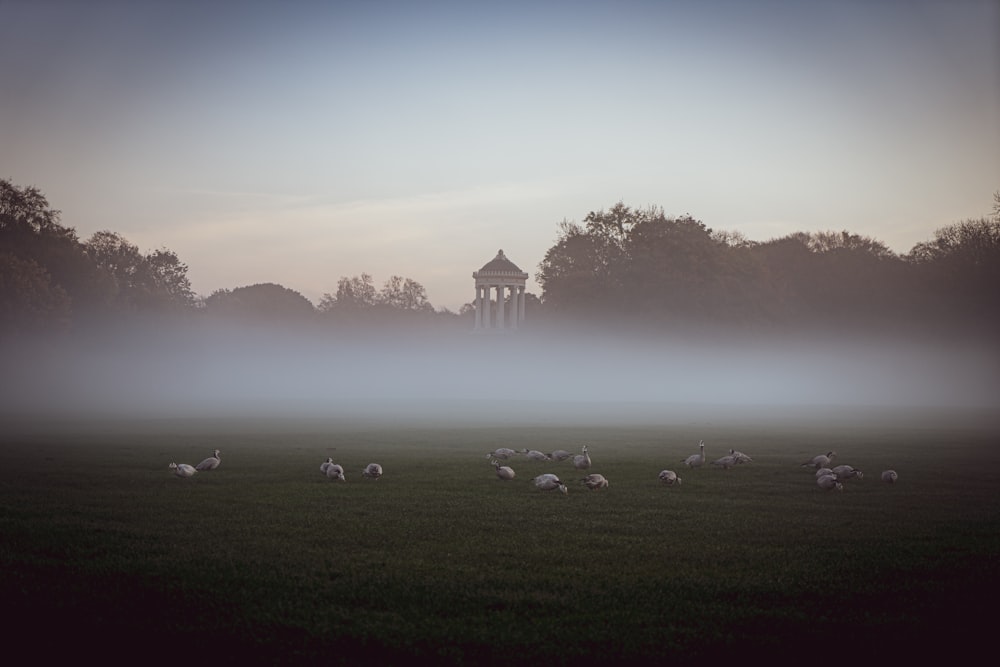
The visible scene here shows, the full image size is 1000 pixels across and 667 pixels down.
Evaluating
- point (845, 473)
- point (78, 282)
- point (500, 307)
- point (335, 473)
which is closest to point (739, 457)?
point (845, 473)

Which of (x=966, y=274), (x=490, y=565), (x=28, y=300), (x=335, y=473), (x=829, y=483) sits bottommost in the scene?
(x=490, y=565)

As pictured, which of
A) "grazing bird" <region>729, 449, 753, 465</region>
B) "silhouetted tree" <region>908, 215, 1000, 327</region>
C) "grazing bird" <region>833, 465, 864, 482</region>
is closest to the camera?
"grazing bird" <region>833, 465, 864, 482</region>

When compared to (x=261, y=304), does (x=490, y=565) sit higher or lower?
lower

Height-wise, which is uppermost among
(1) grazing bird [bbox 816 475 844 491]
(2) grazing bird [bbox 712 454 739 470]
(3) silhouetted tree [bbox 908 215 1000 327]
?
(3) silhouetted tree [bbox 908 215 1000 327]

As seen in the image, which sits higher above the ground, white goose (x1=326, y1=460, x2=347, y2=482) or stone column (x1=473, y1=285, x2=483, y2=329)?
stone column (x1=473, y1=285, x2=483, y2=329)

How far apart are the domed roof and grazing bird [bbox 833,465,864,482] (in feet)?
349

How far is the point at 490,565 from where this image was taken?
11.5 m

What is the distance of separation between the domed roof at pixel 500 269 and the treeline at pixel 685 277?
42.2 feet

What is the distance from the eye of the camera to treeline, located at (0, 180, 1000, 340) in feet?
247

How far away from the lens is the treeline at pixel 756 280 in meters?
90.4

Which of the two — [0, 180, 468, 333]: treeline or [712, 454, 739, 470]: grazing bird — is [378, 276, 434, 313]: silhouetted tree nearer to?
[0, 180, 468, 333]: treeline

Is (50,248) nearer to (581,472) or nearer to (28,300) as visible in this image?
(28,300)

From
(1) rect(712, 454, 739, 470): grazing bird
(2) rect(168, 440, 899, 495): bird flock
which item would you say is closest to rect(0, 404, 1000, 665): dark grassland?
(2) rect(168, 440, 899, 495): bird flock

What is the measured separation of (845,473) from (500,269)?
108 meters
